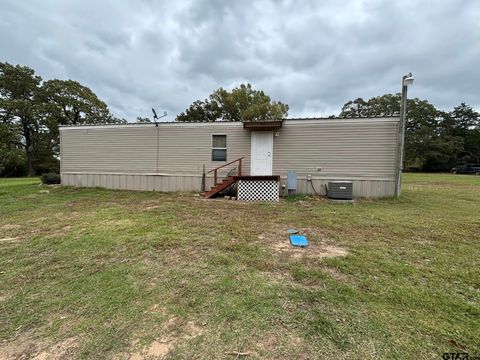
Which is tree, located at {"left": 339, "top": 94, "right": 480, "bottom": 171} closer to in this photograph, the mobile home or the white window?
the mobile home

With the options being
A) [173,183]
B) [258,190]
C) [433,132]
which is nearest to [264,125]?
[258,190]

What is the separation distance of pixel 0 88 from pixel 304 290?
38.3m

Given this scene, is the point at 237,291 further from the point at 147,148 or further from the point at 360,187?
the point at 147,148

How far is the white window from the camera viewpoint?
10.0 m

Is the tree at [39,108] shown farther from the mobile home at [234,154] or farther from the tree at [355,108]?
the tree at [355,108]

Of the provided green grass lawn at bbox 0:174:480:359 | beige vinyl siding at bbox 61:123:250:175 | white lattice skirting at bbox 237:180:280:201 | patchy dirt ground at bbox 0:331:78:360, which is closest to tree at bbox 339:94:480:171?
white lattice skirting at bbox 237:180:280:201

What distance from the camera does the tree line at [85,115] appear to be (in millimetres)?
26219

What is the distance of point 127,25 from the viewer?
38.9 feet

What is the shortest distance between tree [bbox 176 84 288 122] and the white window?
17.0 m

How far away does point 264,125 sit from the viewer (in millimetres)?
9227

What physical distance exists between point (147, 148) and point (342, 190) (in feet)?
28.1

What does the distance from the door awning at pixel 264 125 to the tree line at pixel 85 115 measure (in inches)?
649

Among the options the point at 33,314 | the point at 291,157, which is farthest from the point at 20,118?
the point at 33,314

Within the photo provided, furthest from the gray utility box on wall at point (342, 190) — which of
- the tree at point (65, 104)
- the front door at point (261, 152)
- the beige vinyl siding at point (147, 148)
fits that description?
the tree at point (65, 104)
